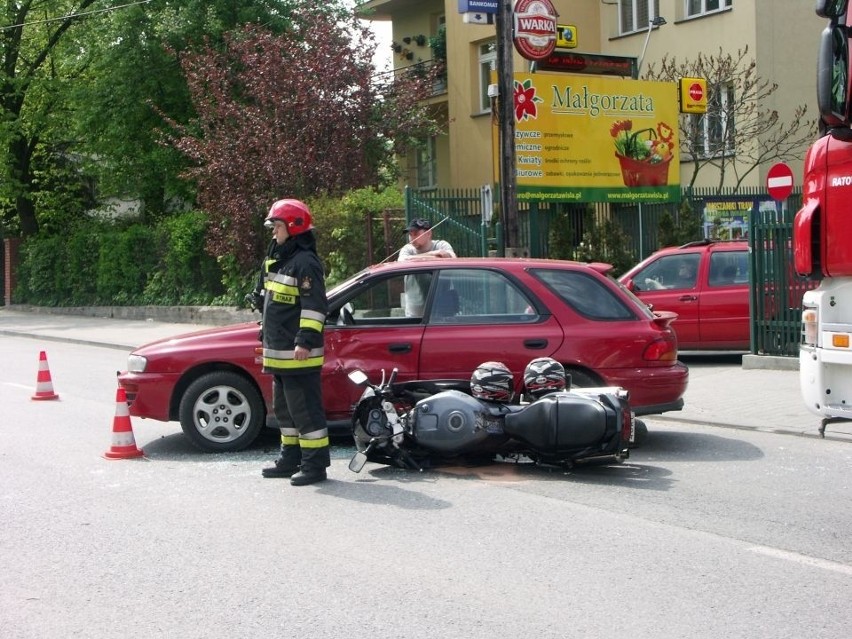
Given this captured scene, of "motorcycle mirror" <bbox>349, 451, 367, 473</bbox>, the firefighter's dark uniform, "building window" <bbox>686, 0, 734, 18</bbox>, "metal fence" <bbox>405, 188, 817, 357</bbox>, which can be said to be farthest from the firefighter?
"building window" <bbox>686, 0, 734, 18</bbox>

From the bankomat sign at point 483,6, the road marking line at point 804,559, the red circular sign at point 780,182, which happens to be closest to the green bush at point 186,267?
the bankomat sign at point 483,6

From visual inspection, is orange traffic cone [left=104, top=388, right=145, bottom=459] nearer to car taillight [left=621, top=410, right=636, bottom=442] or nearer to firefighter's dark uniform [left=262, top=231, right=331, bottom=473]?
firefighter's dark uniform [left=262, top=231, right=331, bottom=473]

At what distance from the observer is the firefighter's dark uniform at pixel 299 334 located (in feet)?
24.3

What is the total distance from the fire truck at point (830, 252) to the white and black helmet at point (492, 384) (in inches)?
85.0

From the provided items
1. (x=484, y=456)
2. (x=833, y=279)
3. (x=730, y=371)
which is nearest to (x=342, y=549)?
(x=484, y=456)

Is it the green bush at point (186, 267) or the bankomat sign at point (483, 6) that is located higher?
the bankomat sign at point (483, 6)

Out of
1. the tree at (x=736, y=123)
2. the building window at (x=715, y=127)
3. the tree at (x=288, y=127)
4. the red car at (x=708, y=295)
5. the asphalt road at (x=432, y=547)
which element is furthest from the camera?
the building window at (x=715, y=127)

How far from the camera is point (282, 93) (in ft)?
74.6

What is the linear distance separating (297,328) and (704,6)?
20.8m

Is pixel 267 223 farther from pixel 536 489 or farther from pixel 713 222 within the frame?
pixel 713 222

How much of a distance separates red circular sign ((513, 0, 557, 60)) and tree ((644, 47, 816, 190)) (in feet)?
21.3

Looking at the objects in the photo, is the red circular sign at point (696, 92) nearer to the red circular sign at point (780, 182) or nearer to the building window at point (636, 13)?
the building window at point (636, 13)

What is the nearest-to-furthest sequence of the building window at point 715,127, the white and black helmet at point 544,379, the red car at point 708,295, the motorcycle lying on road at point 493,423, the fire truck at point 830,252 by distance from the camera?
1. the fire truck at point 830,252
2. the motorcycle lying on road at point 493,423
3. the white and black helmet at point 544,379
4. the red car at point 708,295
5. the building window at point 715,127

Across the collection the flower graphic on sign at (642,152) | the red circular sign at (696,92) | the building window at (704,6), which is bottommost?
the flower graphic on sign at (642,152)
